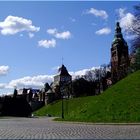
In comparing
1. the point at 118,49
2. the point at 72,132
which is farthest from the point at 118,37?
the point at 72,132

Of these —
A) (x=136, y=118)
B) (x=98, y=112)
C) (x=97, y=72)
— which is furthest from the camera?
(x=97, y=72)

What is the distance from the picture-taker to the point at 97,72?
525 feet

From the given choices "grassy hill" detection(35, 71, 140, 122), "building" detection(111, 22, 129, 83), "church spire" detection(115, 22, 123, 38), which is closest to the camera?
"grassy hill" detection(35, 71, 140, 122)

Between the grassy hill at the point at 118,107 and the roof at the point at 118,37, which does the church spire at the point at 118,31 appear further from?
Result: the grassy hill at the point at 118,107

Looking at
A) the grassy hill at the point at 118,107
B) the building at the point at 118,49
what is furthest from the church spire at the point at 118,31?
the grassy hill at the point at 118,107

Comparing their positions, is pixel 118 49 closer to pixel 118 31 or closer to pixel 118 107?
pixel 118 31

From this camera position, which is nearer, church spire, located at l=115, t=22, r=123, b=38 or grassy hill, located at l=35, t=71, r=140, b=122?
grassy hill, located at l=35, t=71, r=140, b=122

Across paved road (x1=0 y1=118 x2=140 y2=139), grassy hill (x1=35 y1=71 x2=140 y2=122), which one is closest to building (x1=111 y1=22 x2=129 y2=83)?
grassy hill (x1=35 y1=71 x2=140 y2=122)

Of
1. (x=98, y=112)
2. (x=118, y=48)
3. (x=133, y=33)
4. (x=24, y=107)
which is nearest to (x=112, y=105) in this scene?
(x=98, y=112)

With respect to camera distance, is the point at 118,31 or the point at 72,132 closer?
the point at 72,132

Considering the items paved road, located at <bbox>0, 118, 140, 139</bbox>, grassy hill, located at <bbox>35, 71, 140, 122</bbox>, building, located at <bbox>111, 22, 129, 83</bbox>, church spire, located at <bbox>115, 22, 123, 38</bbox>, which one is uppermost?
church spire, located at <bbox>115, 22, 123, 38</bbox>

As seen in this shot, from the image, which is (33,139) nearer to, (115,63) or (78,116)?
(78,116)

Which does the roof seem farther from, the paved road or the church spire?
the paved road

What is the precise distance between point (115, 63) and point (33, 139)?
14042 cm
